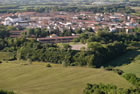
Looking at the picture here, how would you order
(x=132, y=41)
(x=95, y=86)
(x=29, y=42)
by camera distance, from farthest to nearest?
1. (x=132, y=41)
2. (x=29, y=42)
3. (x=95, y=86)

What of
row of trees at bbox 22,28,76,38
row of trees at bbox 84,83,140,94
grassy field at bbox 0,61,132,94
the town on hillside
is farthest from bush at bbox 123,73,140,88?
row of trees at bbox 22,28,76,38

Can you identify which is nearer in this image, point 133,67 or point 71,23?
point 133,67

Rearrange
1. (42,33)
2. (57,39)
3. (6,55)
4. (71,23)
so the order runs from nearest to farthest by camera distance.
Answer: (6,55)
(57,39)
(42,33)
(71,23)

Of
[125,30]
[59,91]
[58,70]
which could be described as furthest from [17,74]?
[125,30]

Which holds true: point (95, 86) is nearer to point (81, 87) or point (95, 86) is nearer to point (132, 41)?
point (81, 87)

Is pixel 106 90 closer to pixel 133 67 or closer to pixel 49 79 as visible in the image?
pixel 49 79

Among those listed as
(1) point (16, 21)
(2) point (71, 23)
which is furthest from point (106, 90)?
(1) point (16, 21)
